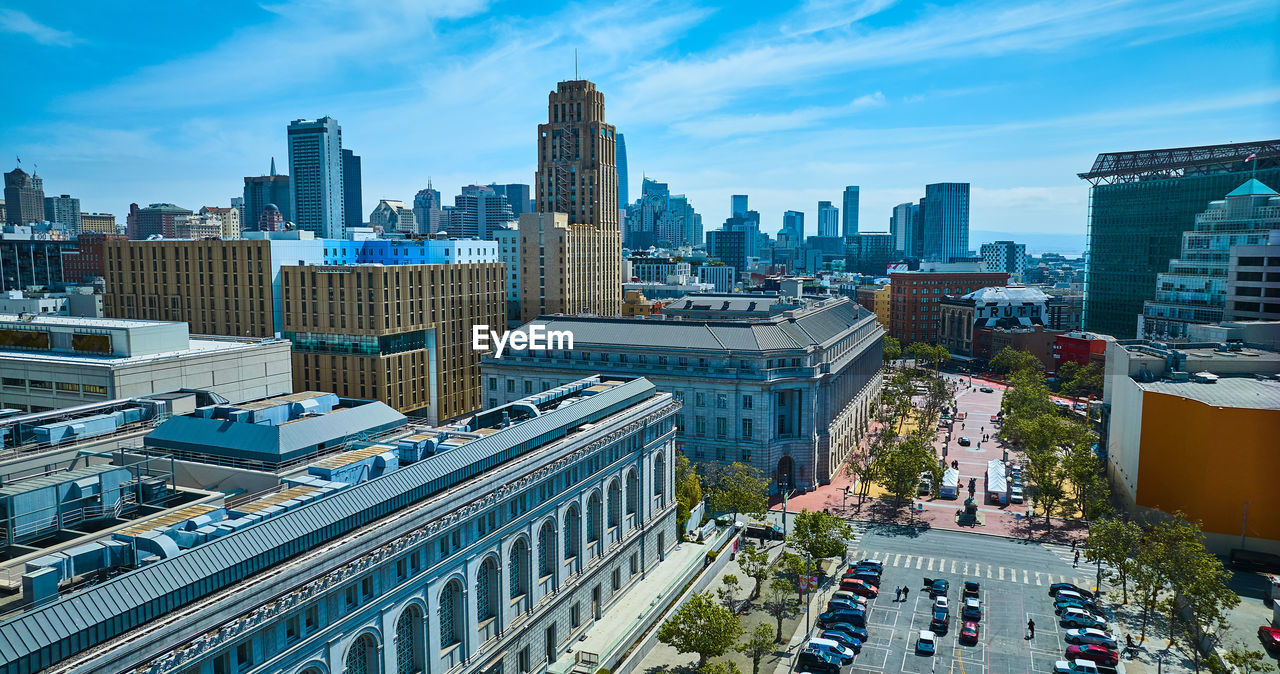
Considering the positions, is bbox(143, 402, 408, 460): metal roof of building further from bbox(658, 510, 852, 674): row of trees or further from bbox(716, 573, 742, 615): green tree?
bbox(716, 573, 742, 615): green tree

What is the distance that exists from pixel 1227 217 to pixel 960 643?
454ft

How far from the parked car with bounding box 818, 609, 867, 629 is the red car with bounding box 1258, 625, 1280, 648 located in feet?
114

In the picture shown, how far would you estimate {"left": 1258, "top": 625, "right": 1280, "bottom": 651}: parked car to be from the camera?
71.6 meters

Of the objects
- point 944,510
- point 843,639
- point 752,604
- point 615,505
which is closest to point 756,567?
point 752,604

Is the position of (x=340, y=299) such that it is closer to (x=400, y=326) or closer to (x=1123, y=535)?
(x=400, y=326)

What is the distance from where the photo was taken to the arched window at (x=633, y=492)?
82062 millimetres

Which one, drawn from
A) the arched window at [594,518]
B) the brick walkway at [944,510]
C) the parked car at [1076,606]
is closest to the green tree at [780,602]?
the arched window at [594,518]

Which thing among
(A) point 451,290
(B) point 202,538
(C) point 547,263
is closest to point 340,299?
(A) point 451,290

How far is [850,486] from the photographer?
417ft

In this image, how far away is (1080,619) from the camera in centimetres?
7738

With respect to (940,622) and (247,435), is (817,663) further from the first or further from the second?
(247,435)

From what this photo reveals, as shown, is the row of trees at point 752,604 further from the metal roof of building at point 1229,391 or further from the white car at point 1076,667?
the metal roof of building at point 1229,391

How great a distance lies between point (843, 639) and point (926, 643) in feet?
24.3

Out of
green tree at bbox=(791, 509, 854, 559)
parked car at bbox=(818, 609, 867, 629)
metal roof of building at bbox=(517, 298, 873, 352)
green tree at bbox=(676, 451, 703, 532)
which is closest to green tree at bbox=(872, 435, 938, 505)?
metal roof of building at bbox=(517, 298, 873, 352)
